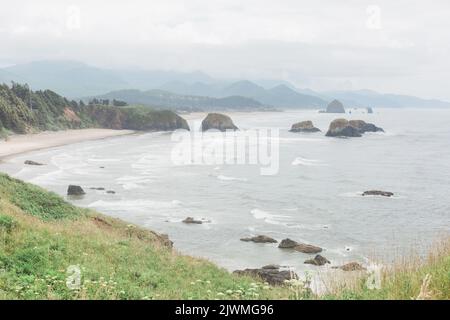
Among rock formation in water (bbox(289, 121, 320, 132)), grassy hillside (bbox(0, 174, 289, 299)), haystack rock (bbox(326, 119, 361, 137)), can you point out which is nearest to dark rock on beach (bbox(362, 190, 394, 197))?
grassy hillside (bbox(0, 174, 289, 299))

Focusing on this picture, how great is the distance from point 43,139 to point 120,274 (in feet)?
350

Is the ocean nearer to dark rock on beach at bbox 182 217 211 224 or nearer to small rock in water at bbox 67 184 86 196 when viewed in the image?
dark rock on beach at bbox 182 217 211 224

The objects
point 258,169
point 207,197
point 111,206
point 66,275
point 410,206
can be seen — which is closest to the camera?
point 66,275

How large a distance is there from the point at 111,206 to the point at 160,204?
16.5 ft

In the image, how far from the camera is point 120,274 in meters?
13.6

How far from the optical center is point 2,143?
317 ft

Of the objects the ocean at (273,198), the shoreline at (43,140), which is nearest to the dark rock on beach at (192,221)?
the ocean at (273,198)

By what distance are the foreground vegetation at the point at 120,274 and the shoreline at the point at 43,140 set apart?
216 feet

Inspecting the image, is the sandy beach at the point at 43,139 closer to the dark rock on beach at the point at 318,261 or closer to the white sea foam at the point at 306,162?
the white sea foam at the point at 306,162

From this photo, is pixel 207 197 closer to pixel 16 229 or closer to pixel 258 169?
pixel 258 169

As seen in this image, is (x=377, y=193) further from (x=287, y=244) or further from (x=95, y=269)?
(x=95, y=269)

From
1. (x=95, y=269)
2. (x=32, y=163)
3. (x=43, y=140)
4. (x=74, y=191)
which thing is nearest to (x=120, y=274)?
(x=95, y=269)


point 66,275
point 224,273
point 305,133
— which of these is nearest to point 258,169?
point 224,273

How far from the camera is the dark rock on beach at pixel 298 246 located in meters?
33.4
